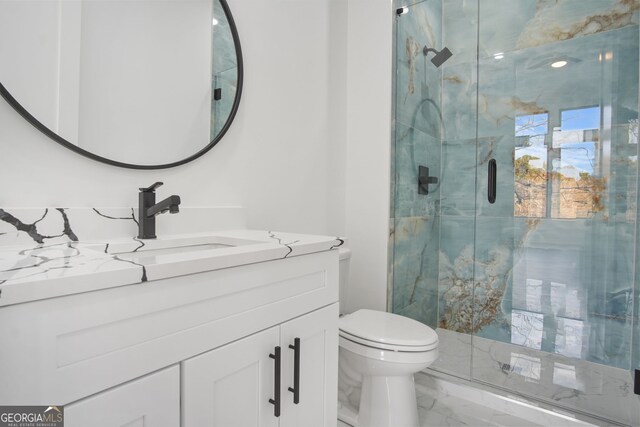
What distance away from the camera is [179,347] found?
0.67m

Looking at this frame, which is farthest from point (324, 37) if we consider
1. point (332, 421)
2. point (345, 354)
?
point (332, 421)

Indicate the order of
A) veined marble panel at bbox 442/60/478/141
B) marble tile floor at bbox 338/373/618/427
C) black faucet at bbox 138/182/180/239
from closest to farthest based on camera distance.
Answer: black faucet at bbox 138/182/180/239
marble tile floor at bbox 338/373/618/427
veined marble panel at bbox 442/60/478/141

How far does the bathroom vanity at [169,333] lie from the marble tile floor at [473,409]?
0.92 m

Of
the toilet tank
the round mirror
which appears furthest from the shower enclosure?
the round mirror

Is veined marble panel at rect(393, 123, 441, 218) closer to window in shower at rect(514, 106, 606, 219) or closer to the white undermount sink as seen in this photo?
window in shower at rect(514, 106, 606, 219)

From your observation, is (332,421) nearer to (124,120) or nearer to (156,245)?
(156,245)

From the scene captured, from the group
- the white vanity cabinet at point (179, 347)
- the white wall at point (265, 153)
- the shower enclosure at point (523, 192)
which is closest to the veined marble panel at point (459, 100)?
the shower enclosure at point (523, 192)

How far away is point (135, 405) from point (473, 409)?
165 centimetres

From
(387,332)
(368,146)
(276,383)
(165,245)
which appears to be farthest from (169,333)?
(368,146)

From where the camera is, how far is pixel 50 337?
51 cm

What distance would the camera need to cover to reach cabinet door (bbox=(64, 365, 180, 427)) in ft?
1.80

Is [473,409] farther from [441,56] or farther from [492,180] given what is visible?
[441,56]

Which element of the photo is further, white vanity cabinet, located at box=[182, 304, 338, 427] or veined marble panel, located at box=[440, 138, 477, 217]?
veined marble panel, located at box=[440, 138, 477, 217]

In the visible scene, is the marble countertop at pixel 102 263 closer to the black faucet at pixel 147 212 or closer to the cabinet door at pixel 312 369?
the black faucet at pixel 147 212
